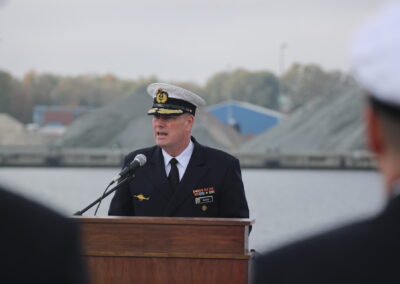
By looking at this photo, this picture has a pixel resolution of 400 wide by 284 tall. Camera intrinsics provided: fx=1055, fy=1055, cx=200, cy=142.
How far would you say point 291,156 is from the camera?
6931cm

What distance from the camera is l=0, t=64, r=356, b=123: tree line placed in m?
102

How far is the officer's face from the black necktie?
0.04m

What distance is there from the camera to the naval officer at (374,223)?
5.04 ft

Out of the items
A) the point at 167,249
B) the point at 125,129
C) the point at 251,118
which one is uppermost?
the point at 167,249

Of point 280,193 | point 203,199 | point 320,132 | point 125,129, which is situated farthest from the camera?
point 125,129

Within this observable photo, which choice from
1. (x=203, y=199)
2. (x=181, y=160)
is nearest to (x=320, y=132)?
(x=181, y=160)

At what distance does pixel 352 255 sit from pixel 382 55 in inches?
11.7

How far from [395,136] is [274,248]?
26 cm

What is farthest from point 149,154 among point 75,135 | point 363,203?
point 75,135

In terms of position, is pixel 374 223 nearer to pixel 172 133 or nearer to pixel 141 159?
pixel 141 159

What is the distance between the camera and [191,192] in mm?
5016

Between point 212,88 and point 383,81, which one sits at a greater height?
point 383,81

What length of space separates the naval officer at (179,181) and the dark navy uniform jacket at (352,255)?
11.0 ft

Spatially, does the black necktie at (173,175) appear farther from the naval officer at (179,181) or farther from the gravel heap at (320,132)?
the gravel heap at (320,132)
